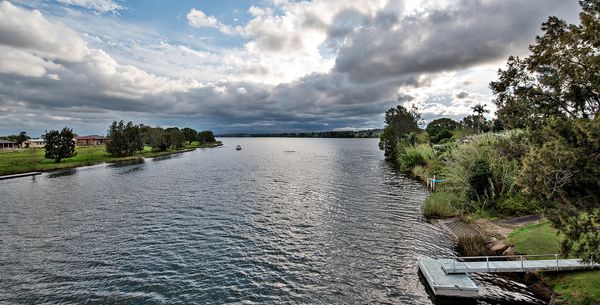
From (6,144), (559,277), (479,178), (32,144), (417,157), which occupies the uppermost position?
(6,144)

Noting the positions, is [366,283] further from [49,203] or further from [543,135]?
[49,203]

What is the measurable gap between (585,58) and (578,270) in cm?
1090

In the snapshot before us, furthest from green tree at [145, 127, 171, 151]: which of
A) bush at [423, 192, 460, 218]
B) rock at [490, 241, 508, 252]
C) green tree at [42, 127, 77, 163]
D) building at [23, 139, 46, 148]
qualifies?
rock at [490, 241, 508, 252]

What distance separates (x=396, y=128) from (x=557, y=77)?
86.0m

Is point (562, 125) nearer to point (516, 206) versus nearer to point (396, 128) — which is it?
point (516, 206)

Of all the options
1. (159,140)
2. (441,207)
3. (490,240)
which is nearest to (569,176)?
(490,240)

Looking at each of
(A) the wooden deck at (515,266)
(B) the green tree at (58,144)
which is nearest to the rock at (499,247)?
(A) the wooden deck at (515,266)

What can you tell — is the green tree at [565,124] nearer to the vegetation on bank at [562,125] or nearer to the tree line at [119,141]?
the vegetation on bank at [562,125]

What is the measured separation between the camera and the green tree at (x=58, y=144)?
74.4 meters

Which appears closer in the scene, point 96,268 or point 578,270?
point 578,270

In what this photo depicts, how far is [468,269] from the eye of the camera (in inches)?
596

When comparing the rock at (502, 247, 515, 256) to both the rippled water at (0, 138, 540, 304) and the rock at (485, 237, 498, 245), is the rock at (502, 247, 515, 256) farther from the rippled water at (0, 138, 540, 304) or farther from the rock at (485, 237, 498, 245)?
the rippled water at (0, 138, 540, 304)

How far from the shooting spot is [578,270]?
14.2 metres

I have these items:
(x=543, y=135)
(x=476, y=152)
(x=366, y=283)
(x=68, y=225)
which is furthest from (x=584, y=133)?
(x=68, y=225)
